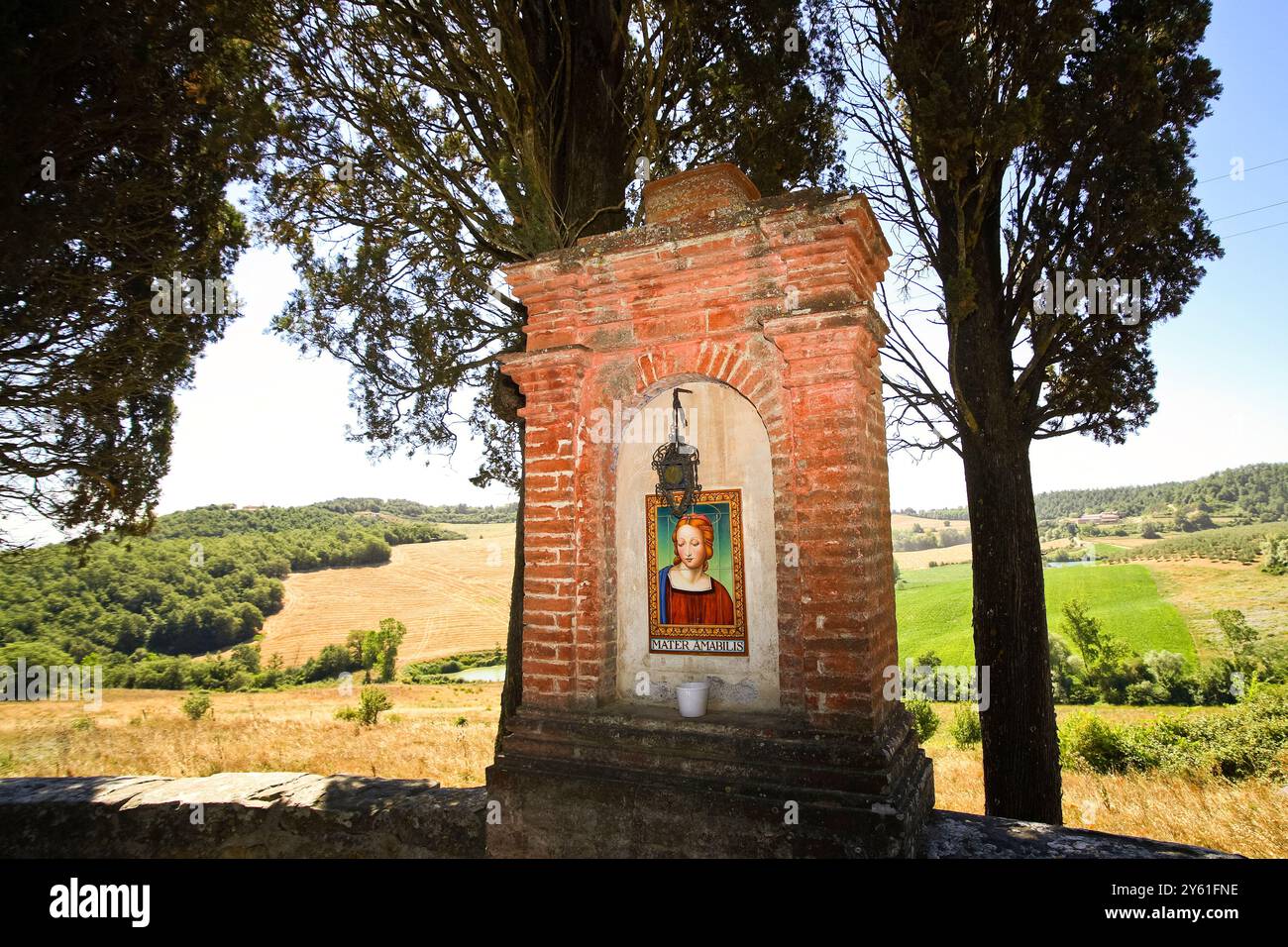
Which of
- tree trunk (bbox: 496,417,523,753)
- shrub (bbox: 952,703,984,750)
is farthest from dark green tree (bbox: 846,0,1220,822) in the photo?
shrub (bbox: 952,703,984,750)

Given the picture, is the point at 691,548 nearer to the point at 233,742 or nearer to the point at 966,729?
the point at 233,742

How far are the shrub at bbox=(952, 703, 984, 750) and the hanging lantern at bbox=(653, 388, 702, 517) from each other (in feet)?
50.3

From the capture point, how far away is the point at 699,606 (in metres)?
4.02

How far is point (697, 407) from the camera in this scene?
165 inches

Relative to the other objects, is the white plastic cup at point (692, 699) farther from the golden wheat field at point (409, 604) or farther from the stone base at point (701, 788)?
the golden wheat field at point (409, 604)

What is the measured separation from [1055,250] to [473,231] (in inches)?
267

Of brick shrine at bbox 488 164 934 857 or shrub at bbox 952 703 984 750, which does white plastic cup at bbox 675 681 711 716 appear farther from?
shrub at bbox 952 703 984 750

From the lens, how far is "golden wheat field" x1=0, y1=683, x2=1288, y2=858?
279 inches

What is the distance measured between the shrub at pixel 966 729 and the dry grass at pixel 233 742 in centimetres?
1208

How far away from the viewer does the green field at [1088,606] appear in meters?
34.4

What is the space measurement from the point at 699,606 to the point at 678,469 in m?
0.90

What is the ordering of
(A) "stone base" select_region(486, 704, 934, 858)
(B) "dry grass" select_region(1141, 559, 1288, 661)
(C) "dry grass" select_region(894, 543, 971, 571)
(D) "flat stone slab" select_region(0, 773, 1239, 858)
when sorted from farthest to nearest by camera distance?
(C) "dry grass" select_region(894, 543, 971, 571) < (B) "dry grass" select_region(1141, 559, 1288, 661) < (D) "flat stone slab" select_region(0, 773, 1239, 858) < (A) "stone base" select_region(486, 704, 934, 858)
